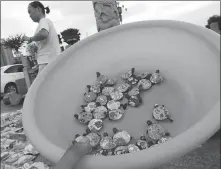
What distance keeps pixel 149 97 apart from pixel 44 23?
1.02 meters

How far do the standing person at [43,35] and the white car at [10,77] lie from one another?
4.10m

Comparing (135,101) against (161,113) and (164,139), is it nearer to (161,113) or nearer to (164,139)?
(161,113)

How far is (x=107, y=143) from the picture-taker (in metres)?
0.77

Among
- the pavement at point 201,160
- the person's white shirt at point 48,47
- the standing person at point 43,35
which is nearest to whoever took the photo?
the pavement at point 201,160

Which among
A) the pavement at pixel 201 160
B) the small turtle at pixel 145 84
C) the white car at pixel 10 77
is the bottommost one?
the pavement at pixel 201 160

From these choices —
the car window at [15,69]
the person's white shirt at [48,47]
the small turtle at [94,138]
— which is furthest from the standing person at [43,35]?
the car window at [15,69]

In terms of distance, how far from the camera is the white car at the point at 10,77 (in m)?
5.48

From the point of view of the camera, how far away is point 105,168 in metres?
0.57

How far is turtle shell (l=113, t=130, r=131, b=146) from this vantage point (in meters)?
0.77

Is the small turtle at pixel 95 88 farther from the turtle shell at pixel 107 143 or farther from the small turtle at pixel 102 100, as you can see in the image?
the turtle shell at pixel 107 143

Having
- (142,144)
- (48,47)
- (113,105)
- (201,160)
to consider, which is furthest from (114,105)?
(48,47)

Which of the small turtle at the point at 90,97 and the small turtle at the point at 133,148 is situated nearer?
the small turtle at the point at 133,148

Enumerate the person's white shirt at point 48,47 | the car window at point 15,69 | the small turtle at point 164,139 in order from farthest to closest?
1. the car window at point 15,69
2. the person's white shirt at point 48,47
3. the small turtle at point 164,139

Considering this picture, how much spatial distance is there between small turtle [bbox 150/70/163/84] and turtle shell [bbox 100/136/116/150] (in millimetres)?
290
